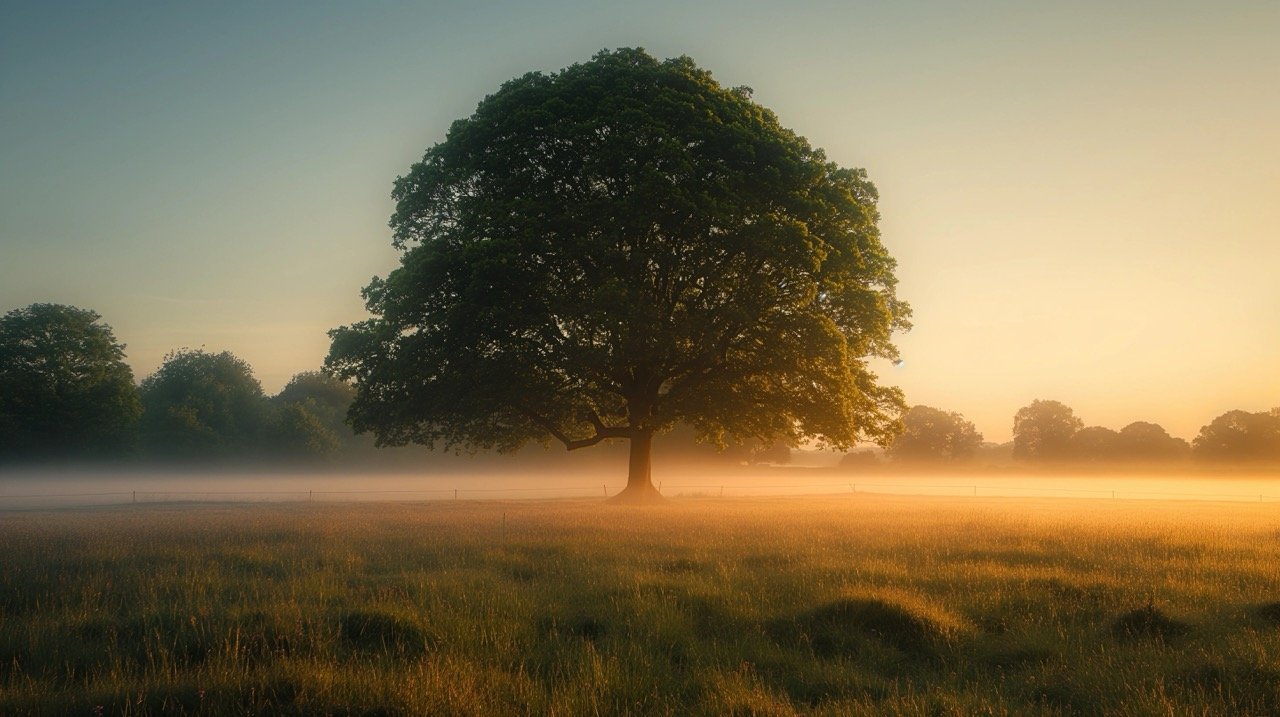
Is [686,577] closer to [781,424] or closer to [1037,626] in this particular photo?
[1037,626]

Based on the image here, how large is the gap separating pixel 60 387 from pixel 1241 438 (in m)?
146

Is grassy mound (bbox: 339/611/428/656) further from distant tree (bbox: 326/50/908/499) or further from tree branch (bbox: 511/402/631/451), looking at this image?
tree branch (bbox: 511/402/631/451)

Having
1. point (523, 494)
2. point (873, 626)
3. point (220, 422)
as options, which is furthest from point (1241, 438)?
point (220, 422)

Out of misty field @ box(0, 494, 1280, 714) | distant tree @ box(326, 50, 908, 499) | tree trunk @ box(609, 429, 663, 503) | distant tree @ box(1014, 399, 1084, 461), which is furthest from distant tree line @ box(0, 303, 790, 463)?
distant tree @ box(1014, 399, 1084, 461)

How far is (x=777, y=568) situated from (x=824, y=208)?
715 inches

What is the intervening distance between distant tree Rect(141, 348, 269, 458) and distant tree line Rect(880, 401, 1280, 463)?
9141 centimetres

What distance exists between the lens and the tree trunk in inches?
1384

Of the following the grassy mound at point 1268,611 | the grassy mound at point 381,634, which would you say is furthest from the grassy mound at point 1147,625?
the grassy mound at point 381,634

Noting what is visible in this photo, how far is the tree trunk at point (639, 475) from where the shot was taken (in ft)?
115

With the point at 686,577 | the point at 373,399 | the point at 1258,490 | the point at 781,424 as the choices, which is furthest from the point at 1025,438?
the point at 686,577

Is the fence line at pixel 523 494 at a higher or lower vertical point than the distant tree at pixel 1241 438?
lower

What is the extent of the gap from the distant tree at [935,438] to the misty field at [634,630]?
116m

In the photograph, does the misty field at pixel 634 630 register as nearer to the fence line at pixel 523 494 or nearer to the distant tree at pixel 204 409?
the fence line at pixel 523 494

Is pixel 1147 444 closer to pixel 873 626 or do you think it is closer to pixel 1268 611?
pixel 1268 611
